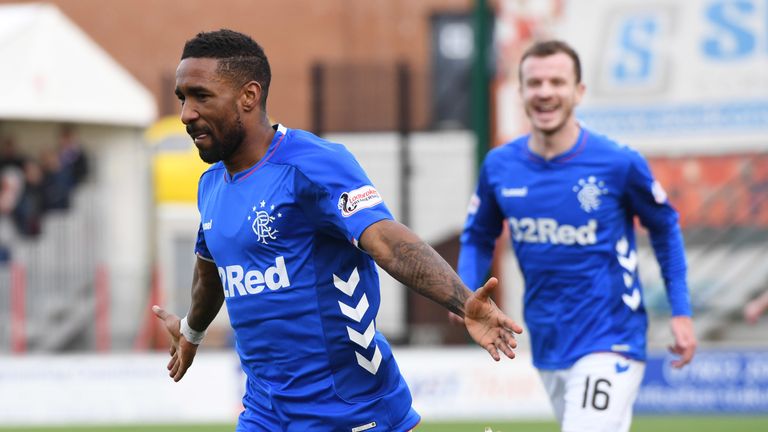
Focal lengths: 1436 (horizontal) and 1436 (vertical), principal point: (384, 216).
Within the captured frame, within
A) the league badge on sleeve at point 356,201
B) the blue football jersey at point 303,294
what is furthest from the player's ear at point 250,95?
the league badge on sleeve at point 356,201

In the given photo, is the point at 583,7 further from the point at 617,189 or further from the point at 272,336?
the point at 272,336

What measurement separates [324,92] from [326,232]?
12.2 metres

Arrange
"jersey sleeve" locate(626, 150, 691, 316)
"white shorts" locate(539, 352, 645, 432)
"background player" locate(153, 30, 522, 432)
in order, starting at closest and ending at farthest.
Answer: "background player" locate(153, 30, 522, 432), "white shorts" locate(539, 352, 645, 432), "jersey sleeve" locate(626, 150, 691, 316)

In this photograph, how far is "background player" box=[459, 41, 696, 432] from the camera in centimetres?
636

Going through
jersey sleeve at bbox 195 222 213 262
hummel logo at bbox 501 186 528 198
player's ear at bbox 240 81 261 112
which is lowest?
hummel logo at bbox 501 186 528 198

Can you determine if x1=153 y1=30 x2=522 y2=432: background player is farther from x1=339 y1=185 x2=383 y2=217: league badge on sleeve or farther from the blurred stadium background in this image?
the blurred stadium background

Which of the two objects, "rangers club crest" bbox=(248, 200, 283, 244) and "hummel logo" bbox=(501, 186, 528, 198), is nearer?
"rangers club crest" bbox=(248, 200, 283, 244)

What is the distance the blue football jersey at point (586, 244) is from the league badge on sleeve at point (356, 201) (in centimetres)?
216

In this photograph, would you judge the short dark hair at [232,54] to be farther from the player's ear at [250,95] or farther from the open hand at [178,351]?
the open hand at [178,351]

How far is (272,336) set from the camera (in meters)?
4.74

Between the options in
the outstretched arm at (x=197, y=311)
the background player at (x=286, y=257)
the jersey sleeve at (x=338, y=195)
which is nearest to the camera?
the jersey sleeve at (x=338, y=195)

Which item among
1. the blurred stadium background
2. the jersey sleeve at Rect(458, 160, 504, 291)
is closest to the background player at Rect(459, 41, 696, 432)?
the jersey sleeve at Rect(458, 160, 504, 291)

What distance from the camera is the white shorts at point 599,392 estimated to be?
6156 millimetres

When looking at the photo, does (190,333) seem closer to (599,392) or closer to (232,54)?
(232,54)
